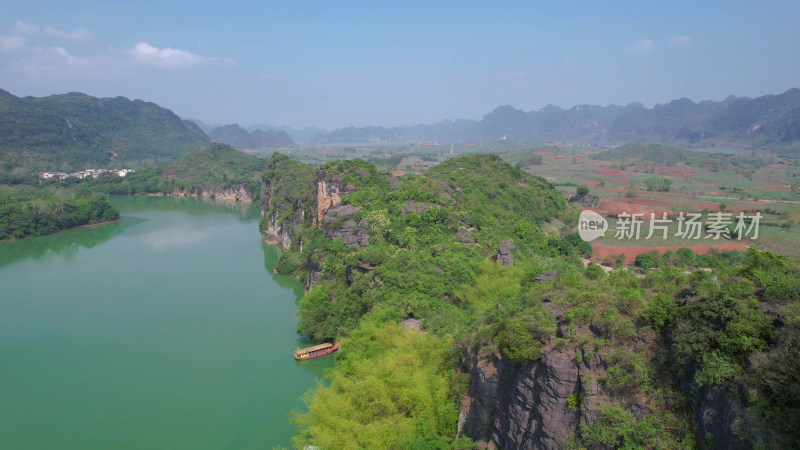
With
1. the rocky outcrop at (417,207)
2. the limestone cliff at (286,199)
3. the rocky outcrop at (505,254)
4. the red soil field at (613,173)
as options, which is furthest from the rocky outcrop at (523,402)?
the red soil field at (613,173)

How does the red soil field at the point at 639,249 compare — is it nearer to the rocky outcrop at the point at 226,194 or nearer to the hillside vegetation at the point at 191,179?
the hillside vegetation at the point at 191,179

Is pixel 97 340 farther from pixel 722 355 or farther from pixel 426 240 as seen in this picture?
pixel 722 355

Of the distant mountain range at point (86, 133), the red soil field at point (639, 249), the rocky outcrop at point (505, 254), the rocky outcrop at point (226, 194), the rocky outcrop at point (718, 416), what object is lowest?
the rocky outcrop at point (226, 194)

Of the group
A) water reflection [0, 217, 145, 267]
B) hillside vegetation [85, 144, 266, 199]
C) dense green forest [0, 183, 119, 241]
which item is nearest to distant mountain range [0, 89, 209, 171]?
hillside vegetation [85, 144, 266, 199]

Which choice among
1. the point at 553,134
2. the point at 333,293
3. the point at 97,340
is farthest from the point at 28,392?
the point at 553,134

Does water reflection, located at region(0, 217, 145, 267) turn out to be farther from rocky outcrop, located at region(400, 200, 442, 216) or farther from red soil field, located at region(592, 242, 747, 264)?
red soil field, located at region(592, 242, 747, 264)

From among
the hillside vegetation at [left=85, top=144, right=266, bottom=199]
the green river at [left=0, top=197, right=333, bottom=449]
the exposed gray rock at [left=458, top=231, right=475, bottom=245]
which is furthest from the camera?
the hillside vegetation at [left=85, top=144, right=266, bottom=199]
